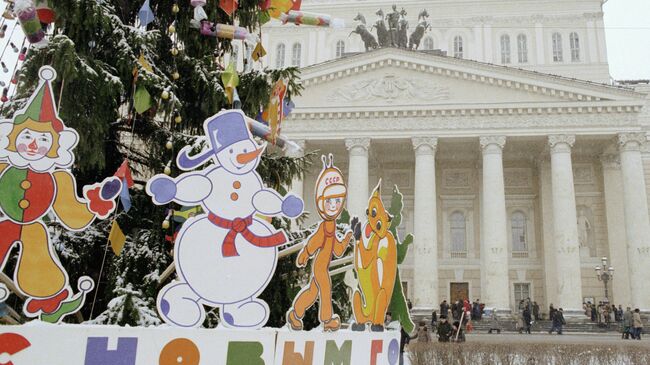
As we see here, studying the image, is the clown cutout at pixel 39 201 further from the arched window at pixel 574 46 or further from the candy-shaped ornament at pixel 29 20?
the arched window at pixel 574 46

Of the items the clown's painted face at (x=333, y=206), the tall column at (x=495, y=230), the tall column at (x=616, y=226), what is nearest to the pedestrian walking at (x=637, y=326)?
the tall column at (x=495, y=230)

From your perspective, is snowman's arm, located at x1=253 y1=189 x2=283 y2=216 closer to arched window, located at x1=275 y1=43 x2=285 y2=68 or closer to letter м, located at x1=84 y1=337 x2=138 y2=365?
letter м, located at x1=84 y1=337 x2=138 y2=365

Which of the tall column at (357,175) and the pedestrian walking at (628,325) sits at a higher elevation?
the tall column at (357,175)

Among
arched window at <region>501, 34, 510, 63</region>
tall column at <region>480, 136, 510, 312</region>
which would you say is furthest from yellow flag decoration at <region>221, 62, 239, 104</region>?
arched window at <region>501, 34, 510, 63</region>

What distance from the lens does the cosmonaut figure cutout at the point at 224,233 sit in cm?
466

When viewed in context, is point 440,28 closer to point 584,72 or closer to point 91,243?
point 584,72

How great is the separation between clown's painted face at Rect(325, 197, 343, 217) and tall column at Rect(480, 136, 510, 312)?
26123 millimetres

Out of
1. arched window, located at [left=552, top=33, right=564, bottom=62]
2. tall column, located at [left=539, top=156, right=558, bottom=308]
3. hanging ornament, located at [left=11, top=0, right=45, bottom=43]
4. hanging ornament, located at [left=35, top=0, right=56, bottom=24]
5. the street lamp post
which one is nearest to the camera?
hanging ornament, located at [left=11, top=0, right=45, bottom=43]

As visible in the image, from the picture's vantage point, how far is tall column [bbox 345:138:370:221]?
3209cm

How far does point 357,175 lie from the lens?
32.4 metres

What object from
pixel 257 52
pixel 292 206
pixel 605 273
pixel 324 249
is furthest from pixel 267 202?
pixel 605 273

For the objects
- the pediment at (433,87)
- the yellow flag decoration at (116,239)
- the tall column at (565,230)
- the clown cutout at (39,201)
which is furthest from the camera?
the pediment at (433,87)

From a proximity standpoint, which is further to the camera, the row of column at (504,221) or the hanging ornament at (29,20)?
the row of column at (504,221)

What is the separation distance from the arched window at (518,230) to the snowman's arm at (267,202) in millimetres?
33210
